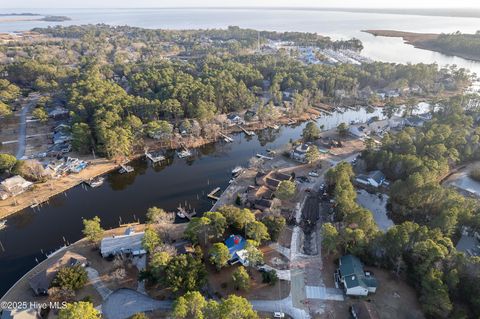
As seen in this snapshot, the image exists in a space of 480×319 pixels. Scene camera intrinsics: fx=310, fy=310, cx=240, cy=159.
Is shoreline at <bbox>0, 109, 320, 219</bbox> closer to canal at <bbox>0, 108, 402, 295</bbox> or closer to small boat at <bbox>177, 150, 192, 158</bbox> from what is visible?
canal at <bbox>0, 108, 402, 295</bbox>

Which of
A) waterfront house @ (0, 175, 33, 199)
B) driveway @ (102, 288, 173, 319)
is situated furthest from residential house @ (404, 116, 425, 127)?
waterfront house @ (0, 175, 33, 199)

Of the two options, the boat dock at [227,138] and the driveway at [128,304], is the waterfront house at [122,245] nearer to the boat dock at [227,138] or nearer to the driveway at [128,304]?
the driveway at [128,304]

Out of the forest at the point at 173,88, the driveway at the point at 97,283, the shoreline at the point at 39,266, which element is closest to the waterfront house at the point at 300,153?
the forest at the point at 173,88

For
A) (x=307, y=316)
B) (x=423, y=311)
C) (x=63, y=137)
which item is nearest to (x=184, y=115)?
(x=63, y=137)

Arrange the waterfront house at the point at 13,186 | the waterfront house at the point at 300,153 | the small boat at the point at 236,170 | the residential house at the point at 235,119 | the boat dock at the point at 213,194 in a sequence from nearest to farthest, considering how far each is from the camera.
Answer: the waterfront house at the point at 13,186
the boat dock at the point at 213,194
the small boat at the point at 236,170
the waterfront house at the point at 300,153
the residential house at the point at 235,119

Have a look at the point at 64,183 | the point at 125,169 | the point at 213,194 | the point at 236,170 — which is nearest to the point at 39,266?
the point at 64,183

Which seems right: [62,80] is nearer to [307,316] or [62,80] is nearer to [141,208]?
[141,208]
